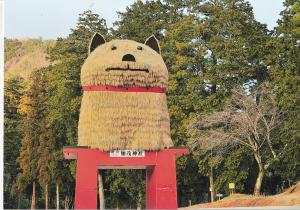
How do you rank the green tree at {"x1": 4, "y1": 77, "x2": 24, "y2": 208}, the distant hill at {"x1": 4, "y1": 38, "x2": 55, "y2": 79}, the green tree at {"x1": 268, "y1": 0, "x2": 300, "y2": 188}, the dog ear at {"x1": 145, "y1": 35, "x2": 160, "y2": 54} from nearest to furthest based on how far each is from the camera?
the dog ear at {"x1": 145, "y1": 35, "x2": 160, "y2": 54}, the green tree at {"x1": 268, "y1": 0, "x2": 300, "y2": 188}, the distant hill at {"x1": 4, "y1": 38, "x2": 55, "y2": 79}, the green tree at {"x1": 4, "y1": 77, "x2": 24, "y2": 208}

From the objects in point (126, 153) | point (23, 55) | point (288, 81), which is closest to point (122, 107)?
point (126, 153)

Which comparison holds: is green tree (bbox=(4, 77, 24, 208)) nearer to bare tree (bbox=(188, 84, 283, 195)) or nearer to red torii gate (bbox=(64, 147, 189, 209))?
bare tree (bbox=(188, 84, 283, 195))

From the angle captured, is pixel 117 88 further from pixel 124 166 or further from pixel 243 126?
pixel 243 126

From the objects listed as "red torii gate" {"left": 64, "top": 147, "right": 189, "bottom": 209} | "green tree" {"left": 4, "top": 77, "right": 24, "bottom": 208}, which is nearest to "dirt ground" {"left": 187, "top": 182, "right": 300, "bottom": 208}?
"red torii gate" {"left": 64, "top": 147, "right": 189, "bottom": 209}

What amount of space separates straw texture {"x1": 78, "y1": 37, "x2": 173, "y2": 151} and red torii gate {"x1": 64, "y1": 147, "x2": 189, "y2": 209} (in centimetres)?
17

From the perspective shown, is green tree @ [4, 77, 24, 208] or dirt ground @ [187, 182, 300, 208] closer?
dirt ground @ [187, 182, 300, 208]

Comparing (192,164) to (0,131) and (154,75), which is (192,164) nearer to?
(154,75)

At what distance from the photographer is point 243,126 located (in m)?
16.5

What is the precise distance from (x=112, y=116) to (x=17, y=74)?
375 inches

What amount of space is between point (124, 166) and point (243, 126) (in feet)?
21.1

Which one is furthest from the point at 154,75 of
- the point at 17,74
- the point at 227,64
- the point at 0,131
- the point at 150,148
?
the point at 17,74

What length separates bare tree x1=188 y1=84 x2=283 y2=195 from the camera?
54.1 ft

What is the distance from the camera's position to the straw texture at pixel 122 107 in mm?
10648

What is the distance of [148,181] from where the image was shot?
11508 mm
